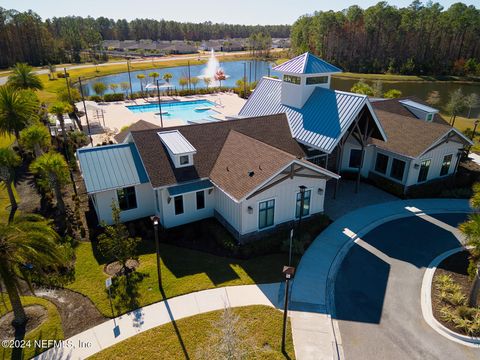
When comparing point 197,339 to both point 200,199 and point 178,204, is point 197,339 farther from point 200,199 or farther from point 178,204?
point 200,199

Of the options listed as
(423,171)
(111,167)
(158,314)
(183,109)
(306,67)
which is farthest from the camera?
(183,109)

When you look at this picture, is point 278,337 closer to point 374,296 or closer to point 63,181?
point 374,296

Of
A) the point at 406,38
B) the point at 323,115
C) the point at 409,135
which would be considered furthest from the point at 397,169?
the point at 406,38

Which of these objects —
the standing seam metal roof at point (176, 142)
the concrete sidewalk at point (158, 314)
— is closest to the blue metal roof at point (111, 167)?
the standing seam metal roof at point (176, 142)

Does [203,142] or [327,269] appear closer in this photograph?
[327,269]

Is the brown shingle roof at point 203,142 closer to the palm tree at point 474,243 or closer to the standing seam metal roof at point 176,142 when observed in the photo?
the standing seam metal roof at point 176,142
